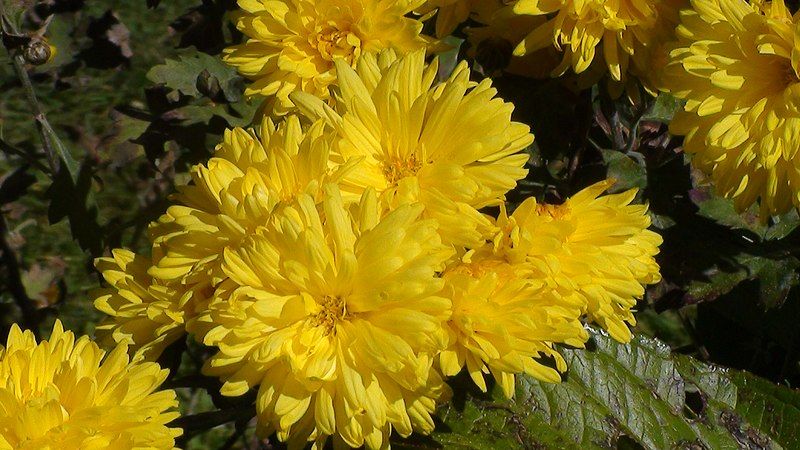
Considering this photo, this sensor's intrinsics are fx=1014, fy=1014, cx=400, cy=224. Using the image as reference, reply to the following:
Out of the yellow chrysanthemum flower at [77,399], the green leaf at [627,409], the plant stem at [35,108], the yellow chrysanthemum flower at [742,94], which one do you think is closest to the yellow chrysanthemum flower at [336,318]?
the yellow chrysanthemum flower at [77,399]

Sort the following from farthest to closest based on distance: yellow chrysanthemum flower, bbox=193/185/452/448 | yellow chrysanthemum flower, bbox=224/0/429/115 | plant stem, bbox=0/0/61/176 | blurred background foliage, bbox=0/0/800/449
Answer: plant stem, bbox=0/0/61/176 < blurred background foliage, bbox=0/0/800/449 < yellow chrysanthemum flower, bbox=224/0/429/115 < yellow chrysanthemum flower, bbox=193/185/452/448

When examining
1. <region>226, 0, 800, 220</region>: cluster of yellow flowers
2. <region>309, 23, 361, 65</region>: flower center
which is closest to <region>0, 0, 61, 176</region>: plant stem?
<region>226, 0, 800, 220</region>: cluster of yellow flowers

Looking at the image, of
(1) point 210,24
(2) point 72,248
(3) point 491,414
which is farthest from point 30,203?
(3) point 491,414

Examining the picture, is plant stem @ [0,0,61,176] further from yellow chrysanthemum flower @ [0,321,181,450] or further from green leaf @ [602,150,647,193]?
green leaf @ [602,150,647,193]

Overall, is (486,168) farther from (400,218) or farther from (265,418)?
(265,418)

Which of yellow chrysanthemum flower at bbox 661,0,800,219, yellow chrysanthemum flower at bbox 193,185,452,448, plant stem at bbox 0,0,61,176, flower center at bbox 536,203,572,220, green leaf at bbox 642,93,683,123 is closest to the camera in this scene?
yellow chrysanthemum flower at bbox 193,185,452,448

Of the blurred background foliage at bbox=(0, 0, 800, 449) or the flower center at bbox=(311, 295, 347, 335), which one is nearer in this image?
the flower center at bbox=(311, 295, 347, 335)
